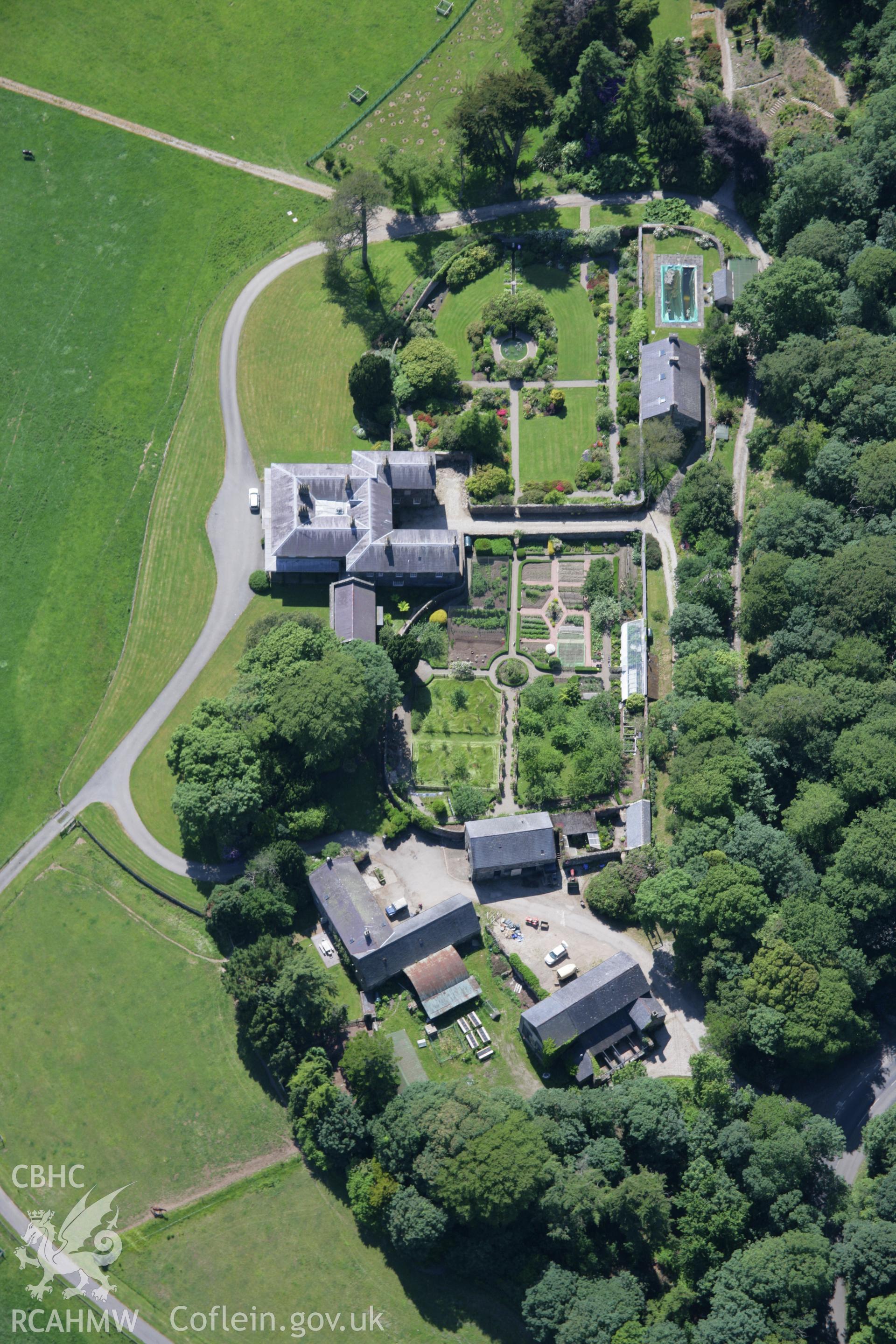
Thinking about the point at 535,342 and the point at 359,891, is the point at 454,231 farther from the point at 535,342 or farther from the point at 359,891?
the point at 359,891

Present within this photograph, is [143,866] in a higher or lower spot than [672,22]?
lower

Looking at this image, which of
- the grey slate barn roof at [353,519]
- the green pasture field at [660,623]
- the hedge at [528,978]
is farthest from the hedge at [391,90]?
the hedge at [528,978]

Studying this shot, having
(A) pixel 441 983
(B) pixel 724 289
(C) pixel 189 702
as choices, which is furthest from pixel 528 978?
(B) pixel 724 289

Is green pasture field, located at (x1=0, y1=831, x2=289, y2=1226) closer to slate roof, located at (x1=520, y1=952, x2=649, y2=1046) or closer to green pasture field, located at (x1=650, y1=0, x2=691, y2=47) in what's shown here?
slate roof, located at (x1=520, y1=952, x2=649, y2=1046)

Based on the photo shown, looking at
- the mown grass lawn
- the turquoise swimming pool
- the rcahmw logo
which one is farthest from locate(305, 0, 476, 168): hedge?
the rcahmw logo

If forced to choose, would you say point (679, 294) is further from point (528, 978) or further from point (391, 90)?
point (528, 978)
